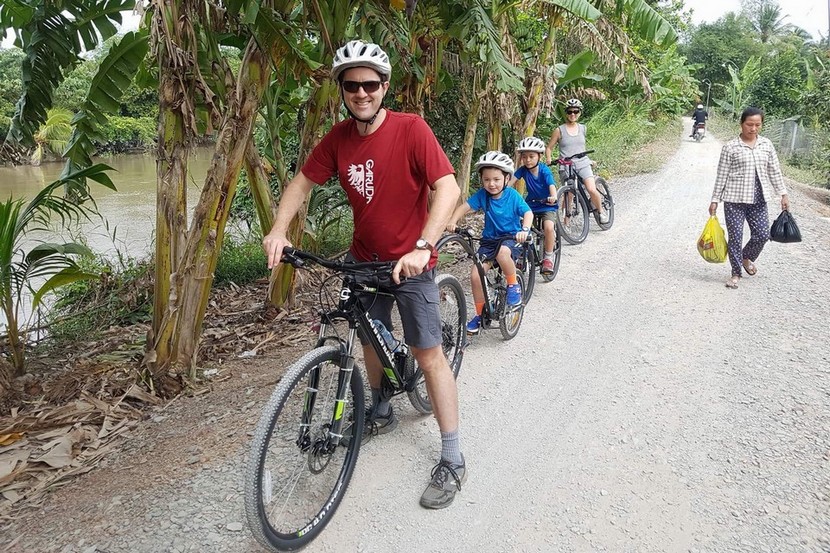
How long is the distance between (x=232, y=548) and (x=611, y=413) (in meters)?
2.45

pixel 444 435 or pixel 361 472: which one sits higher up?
pixel 444 435

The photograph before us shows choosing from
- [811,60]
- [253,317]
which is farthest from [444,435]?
[811,60]

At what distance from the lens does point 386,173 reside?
2766 millimetres

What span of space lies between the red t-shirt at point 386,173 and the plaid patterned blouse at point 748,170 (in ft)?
15.3

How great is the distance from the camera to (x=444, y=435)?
307cm

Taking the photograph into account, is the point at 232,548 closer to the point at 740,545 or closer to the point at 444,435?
the point at 444,435

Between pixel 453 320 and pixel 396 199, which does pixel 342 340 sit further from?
pixel 453 320

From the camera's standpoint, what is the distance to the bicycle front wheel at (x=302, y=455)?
7.82ft

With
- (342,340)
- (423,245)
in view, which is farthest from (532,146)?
(342,340)

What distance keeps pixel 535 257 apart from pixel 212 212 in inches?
129

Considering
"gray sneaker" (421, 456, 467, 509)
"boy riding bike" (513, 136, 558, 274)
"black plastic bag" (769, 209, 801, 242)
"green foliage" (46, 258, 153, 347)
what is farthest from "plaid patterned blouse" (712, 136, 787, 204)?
"green foliage" (46, 258, 153, 347)

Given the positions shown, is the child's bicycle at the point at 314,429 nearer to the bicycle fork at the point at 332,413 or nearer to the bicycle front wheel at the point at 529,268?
the bicycle fork at the point at 332,413

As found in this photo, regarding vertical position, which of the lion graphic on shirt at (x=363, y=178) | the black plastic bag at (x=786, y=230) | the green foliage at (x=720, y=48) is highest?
the green foliage at (x=720, y=48)

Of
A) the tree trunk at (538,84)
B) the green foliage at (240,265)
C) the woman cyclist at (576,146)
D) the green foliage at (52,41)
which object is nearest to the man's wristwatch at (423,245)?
the green foliage at (52,41)
